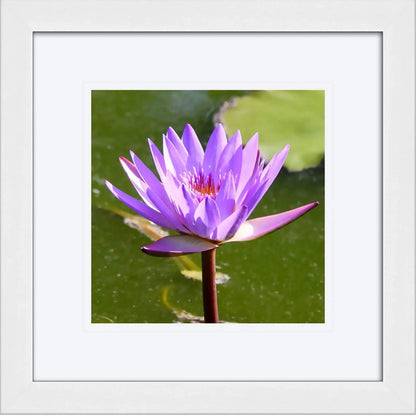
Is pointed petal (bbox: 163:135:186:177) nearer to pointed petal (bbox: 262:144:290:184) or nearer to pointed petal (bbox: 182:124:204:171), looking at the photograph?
pointed petal (bbox: 182:124:204:171)

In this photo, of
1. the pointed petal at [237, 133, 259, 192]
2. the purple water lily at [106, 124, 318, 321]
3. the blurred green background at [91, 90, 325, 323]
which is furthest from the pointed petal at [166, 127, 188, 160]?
the blurred green background at [91, 90, 325, 323]

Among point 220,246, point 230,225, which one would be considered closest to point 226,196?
point 230,225

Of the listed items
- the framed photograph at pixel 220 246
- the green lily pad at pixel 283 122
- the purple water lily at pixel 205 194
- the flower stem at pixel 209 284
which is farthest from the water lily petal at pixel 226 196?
the green lily pad at pixel 283 122

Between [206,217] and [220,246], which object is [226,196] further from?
[220,246]

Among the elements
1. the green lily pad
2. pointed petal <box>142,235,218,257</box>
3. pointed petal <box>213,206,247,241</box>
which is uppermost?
the green lily pad

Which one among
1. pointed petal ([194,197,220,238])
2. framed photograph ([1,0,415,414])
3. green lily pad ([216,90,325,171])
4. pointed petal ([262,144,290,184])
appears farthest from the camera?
green lily pad ([216,90,325,171])

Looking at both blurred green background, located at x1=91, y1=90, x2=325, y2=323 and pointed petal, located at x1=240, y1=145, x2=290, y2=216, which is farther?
blurred green background, located at x1=91, y1=90, x2=325, y2=323
